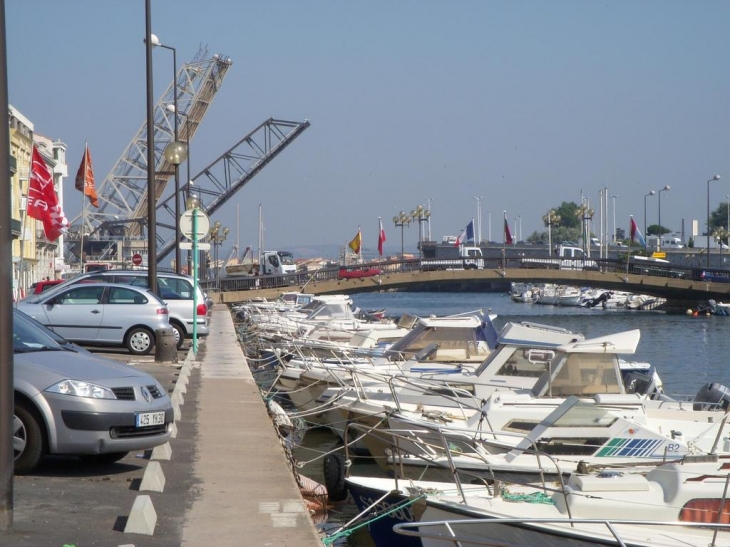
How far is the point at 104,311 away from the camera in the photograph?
21422 millimetres

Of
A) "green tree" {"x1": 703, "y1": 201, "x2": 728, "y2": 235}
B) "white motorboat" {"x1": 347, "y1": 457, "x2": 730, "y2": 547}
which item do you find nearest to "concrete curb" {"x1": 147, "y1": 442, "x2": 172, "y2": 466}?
"white motorboat" {"x1": 347, "y1": 457, "x2": 730, "y2": 547}

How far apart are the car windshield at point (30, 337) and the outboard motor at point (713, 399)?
1008cm

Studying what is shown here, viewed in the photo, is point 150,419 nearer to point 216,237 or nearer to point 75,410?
point 75,410

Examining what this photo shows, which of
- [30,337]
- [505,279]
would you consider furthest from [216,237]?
[30,337]

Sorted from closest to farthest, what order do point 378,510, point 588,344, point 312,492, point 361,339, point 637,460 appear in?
point 378,510 → point 637,460 → point 312,492 → point 588,344 → point 361,339

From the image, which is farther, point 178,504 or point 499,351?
point 499,351

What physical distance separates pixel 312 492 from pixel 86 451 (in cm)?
470

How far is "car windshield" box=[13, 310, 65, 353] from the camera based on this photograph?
968 centimetres

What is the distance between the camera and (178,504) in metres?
8.64

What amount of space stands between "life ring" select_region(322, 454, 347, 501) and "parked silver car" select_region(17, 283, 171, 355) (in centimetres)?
898

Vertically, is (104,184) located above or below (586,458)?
above

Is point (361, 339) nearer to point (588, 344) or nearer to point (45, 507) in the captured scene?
point (588, 344)

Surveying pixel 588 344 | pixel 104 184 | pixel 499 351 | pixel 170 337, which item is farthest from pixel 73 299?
pixel 104 184

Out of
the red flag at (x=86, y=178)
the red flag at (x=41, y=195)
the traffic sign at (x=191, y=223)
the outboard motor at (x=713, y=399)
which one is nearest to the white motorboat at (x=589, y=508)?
the outboard motor at (x=713, y=399)
